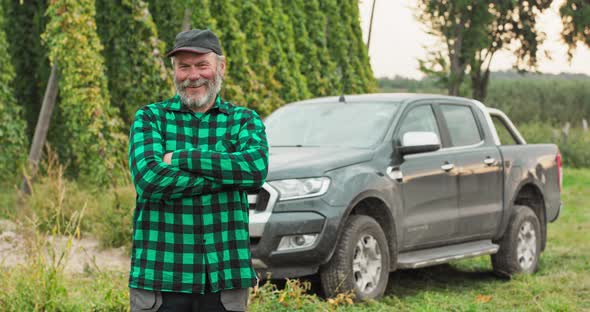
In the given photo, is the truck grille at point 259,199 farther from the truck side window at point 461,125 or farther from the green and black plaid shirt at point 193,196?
the green and black plaid shirt at point 193,196

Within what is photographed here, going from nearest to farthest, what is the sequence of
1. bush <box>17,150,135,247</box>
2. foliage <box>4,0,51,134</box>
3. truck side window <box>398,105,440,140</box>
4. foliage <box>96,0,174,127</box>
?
truck side window <box>398,105,440,140</box>
bush <box>17,150,135,247</box>
foliage <box>96,0,174,127</box>
foliage <box>4,0,51,134</box>

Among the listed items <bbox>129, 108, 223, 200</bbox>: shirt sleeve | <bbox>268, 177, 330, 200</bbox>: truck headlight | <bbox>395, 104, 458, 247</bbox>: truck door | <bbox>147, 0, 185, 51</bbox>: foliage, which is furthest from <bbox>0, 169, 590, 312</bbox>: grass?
<bbox>147, 0, 185, 51</bbox>: foliage

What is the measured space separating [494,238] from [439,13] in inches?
906

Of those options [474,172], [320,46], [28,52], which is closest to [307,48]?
[320,46]

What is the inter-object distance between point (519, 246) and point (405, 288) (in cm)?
145

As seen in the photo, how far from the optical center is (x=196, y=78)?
12.5 ft

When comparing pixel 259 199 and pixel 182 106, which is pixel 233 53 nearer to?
pixel 259 199

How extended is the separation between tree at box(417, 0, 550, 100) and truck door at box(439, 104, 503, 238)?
810 inches

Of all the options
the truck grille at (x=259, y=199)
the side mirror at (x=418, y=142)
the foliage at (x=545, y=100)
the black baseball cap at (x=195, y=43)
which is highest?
the black baseball cap at (x=195, y=43)

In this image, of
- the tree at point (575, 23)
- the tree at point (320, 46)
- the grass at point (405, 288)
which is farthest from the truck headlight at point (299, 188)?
the tree at point (575, 23)

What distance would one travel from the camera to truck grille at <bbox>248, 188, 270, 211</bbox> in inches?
291

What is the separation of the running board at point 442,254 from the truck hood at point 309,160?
Result: 0.96m

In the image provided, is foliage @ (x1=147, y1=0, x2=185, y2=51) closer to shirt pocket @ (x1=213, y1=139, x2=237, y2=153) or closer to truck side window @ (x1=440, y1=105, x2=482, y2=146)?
truck side window @ (x1=440, y1=105, x2=482, y2=146)

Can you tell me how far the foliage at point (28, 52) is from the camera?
17.5 meters
